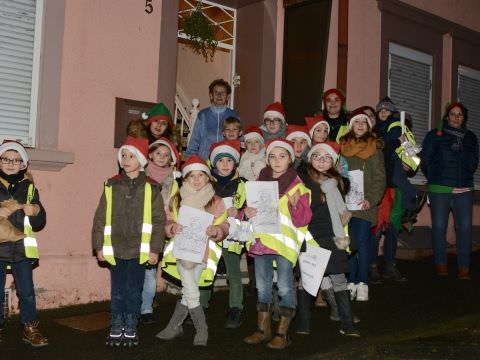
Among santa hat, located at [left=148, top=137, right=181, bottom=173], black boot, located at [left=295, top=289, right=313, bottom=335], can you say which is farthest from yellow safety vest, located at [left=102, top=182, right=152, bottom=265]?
black boot, located at [left=295, top=289, right=313, bottom=335]

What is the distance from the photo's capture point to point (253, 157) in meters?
6.12

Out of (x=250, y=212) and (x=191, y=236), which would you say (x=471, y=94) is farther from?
(x=191, y=236)

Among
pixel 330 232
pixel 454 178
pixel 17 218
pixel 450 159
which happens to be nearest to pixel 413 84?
pixel 450 159

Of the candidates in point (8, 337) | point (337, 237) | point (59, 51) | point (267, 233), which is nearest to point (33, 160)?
point (59, 51)

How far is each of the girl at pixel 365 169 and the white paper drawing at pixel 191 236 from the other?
2.04 m

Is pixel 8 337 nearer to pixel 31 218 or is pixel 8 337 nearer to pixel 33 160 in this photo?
pixel 31 218

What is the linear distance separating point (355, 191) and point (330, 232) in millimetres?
1162

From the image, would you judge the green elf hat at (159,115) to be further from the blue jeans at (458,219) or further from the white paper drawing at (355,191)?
the blue jeans at (458,219)

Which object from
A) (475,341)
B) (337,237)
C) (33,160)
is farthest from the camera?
(33,160)

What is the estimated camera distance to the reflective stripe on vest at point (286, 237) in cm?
493

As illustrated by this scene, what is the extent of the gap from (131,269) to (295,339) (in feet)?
4.89

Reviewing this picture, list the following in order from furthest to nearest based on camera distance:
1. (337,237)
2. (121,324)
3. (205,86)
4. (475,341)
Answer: (205,86) → (475,341) → (337,237) → (121,324)

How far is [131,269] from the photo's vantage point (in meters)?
4.94

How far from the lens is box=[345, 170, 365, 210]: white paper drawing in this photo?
20.6 feet
